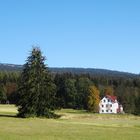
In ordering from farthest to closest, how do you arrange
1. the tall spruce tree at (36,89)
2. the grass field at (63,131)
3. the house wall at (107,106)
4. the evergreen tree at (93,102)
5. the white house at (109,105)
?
the house wall at (107,106), the white house at (109,105), the evergreen tree at (93,102), the tall spruce tree at (36,89), the grass field at (63,131)

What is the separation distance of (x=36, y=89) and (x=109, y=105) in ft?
277

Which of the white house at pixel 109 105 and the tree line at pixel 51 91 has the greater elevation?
the tree line at pixel 51 91

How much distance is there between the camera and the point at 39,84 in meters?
73.7

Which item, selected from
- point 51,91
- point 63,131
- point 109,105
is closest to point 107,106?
point 109,105

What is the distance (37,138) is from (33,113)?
39.8 m

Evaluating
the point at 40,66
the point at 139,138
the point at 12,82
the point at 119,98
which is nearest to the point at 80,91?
the point at 119,98

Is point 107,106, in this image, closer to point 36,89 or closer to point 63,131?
point 36,89

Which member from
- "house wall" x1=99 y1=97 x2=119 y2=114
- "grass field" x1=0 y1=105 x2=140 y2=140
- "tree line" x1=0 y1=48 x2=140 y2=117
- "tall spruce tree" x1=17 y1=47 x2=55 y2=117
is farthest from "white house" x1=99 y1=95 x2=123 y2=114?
"grass field" x1=0 y1=105 x2=140 y2=140

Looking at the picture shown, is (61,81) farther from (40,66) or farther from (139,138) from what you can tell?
(139,138)

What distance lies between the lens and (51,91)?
73875mm

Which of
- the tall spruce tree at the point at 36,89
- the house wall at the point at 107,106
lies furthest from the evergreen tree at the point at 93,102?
the tall spruce tree at the point at 36,89

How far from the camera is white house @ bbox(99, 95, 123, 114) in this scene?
151 meters

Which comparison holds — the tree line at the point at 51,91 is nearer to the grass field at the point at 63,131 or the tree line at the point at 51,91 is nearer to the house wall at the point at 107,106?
the house wall at the point at 107,106

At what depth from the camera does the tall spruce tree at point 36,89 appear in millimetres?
71688
